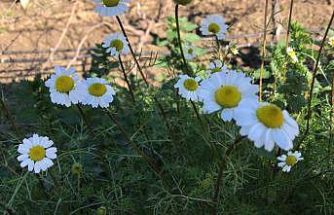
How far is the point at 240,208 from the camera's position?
2.06m

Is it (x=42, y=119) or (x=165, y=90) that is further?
(x=165, y=90)

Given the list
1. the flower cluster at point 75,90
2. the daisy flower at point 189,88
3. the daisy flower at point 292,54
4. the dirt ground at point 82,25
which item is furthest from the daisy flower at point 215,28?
the dirt ground at point 82,25

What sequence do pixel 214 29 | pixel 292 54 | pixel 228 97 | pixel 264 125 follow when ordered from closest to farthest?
pixel 264 125
pixel 228 97
pixel 214 29
pixel 292 54

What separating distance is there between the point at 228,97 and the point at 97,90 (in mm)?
569

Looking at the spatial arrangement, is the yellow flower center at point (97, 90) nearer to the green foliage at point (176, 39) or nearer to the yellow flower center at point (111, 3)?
the yellow flower center at point (111, 3)

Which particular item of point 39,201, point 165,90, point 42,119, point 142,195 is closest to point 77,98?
point 39,201

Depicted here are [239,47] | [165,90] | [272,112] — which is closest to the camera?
[272,112]

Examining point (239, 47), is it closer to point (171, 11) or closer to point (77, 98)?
point (171, 11)

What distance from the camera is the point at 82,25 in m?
3.87

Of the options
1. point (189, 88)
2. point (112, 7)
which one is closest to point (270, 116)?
point (189, 88)

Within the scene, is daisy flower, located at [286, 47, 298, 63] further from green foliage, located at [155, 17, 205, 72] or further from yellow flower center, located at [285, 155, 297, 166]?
green foliage, located at [155, 17, 205, 72]

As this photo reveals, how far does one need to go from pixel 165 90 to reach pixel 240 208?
39.5 inches

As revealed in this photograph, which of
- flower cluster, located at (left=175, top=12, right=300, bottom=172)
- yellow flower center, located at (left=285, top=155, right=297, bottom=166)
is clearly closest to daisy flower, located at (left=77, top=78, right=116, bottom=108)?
flower cluster, located at (left=175, top=12, right=300, bottom=172)

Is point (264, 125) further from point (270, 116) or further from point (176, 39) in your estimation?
point (176, 39)
